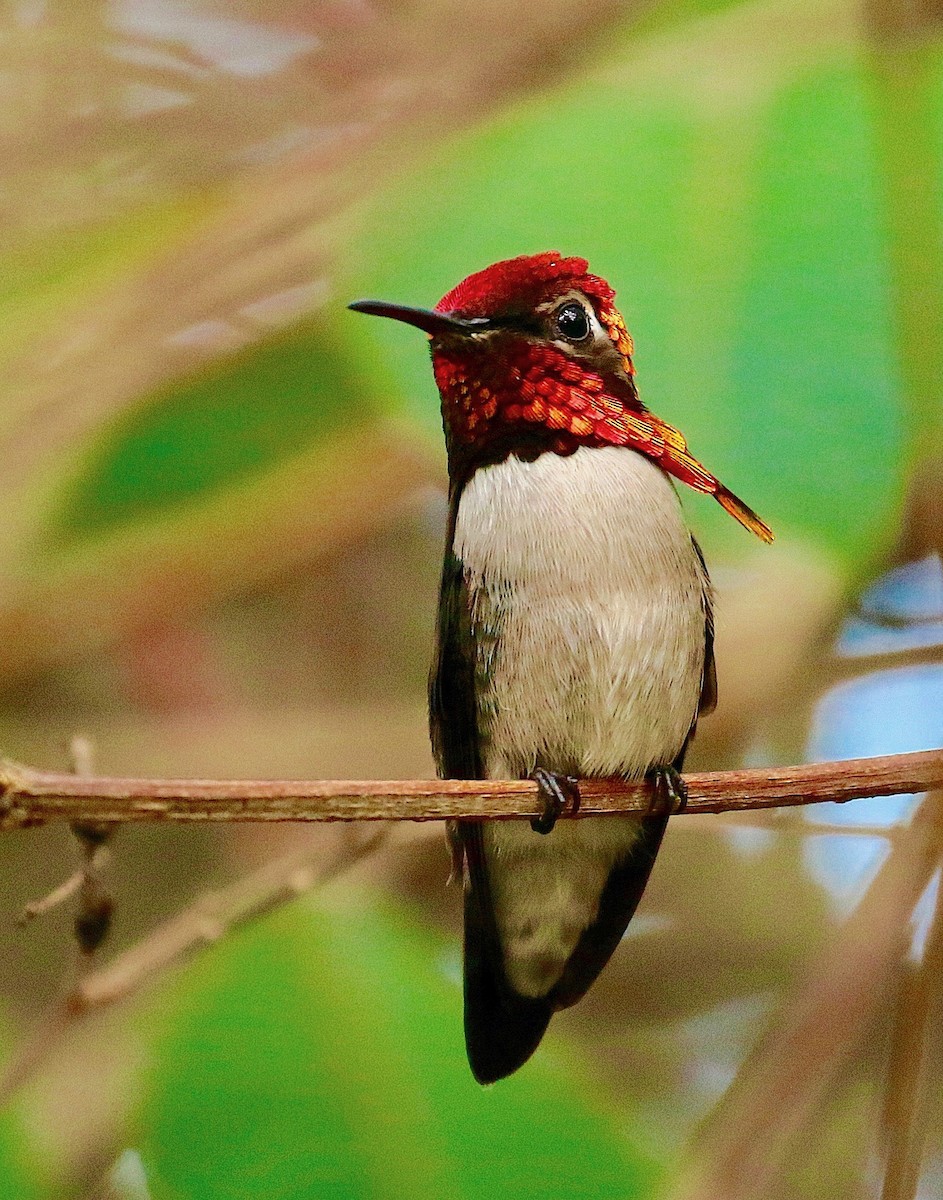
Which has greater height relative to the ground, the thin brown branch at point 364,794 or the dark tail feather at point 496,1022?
the thin brown branch at point 364,794

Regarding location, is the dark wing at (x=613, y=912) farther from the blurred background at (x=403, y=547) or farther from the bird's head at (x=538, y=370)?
the bird's head at (x=538, y=370)

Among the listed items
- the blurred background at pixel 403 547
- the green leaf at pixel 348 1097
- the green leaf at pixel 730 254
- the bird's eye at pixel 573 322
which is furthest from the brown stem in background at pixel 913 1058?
the bird's eye at pixel 573 322

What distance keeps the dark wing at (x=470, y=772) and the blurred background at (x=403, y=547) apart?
41 mm

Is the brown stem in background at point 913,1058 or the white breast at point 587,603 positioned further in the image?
the brown stem in background at point 913,1058

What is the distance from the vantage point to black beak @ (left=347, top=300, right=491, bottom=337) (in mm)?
647

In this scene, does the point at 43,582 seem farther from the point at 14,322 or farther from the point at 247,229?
the point at 247,229

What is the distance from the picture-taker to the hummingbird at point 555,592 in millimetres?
693

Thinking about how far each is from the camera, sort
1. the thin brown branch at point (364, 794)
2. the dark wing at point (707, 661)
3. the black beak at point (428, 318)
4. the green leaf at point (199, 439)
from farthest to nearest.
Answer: the green leaf at point (199, 439), the dark wing at point (707, 661), the black beak at point (428, 318), the thin brown branch at point (364, 794)

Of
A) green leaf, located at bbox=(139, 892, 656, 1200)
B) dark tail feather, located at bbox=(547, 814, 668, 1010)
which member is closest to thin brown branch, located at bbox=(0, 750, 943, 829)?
dark tail feather, located at bbox=(547, 814, 668, 1010)

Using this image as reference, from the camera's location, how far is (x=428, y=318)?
653 mm

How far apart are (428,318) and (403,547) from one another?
263 millimetres

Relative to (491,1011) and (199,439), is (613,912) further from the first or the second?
(199,439)

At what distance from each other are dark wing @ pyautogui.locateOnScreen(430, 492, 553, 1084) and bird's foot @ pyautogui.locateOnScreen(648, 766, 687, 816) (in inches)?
4.6

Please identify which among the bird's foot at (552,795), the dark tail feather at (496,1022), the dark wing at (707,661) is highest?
the dark wing at (707,661)
